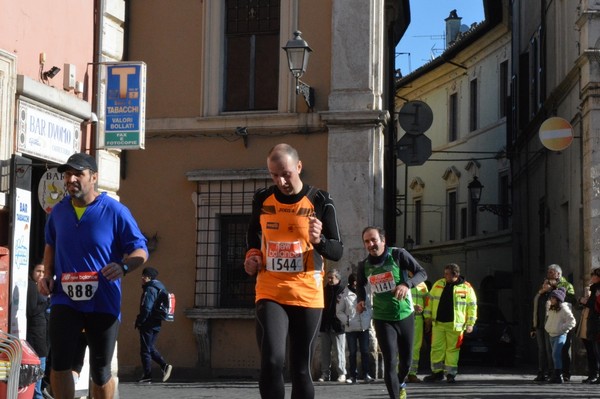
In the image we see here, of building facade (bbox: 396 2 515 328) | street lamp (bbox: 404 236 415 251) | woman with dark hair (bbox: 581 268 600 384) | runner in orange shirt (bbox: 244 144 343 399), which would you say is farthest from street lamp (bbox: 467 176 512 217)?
runner in orange shirt (bbox: 244 144 343 399)

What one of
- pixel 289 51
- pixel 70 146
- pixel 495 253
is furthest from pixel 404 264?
pixel 495 253

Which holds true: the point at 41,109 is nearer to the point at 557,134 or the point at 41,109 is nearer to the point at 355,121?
the point at 355,121

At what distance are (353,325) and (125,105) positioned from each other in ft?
22.9

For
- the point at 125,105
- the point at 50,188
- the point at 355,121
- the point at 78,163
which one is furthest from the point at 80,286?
the point at 355,121

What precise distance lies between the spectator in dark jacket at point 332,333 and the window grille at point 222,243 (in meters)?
2.05

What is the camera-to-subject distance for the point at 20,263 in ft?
44.8

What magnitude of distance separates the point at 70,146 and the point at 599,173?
498 inches

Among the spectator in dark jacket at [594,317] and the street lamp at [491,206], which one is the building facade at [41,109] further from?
the street lamp at [491,206]

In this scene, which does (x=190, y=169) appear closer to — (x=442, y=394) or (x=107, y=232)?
(x=442, y=394)

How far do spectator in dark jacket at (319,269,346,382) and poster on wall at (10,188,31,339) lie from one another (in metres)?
8.08

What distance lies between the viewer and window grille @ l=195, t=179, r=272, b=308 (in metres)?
23.1

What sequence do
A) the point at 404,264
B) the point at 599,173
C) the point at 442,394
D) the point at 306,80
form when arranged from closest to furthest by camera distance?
the point at 404,264 → the point at 442,394 → the point at 306,80 → the point at 599,173

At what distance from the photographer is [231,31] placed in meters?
23.8

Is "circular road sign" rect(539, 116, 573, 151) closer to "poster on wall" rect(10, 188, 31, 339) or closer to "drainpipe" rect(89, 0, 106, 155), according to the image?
"drainpipe" rect(89, 0, 106, 155)
